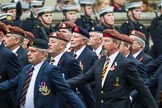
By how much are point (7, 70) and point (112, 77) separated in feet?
5.19

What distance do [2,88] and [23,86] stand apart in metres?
0.41

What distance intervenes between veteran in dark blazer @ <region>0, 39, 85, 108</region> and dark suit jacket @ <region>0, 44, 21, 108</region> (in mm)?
1166

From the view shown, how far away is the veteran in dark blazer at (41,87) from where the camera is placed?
467 inches

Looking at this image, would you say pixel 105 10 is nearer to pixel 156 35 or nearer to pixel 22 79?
pixel 156 35

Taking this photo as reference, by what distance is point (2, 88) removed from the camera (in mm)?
12461

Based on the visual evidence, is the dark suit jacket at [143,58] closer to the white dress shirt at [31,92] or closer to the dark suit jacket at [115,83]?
the dark suit jacket at [115,83]

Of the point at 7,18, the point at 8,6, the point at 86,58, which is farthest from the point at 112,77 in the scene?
the point at 8,6

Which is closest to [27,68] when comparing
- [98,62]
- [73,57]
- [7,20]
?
[98,62]

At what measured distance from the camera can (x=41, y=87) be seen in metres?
12.0

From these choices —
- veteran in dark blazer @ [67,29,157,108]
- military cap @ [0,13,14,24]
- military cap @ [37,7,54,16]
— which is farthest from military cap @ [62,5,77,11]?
veteran in dark blazer @ [67,29,157,108]

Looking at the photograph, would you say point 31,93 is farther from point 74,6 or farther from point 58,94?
point 74,6

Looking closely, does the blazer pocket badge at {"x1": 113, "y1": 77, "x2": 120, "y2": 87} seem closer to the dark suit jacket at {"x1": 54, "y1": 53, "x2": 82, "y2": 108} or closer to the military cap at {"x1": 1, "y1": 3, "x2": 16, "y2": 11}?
the dark suit jacket at {"x1": 54, "y1": 53, "x2": 82, "y2": 108}

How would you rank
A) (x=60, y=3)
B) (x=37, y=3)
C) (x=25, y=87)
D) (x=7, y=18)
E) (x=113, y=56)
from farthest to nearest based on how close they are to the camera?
(x=60, y=3) < (x=37, y=3) < (x=7, y=18) < (x=113, y=56) < (x=25, y=87)

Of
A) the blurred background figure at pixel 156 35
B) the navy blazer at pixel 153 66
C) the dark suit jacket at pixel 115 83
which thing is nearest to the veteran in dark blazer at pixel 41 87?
the dark suit jacket at pixel 115 83
